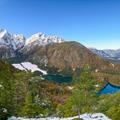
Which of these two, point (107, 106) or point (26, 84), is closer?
point (26, 84)

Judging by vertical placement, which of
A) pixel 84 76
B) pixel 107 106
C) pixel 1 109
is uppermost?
pixel 84 76

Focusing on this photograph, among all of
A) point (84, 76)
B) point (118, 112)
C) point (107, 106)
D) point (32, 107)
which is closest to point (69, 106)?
point (107, 106)

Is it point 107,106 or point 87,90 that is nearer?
point 87,90

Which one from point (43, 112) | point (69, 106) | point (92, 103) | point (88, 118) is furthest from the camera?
point (69, 106)

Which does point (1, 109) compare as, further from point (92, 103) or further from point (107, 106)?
point (107, 106)

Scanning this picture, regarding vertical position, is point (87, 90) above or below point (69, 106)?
above

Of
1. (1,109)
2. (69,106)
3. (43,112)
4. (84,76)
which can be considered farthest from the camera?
(69,106)

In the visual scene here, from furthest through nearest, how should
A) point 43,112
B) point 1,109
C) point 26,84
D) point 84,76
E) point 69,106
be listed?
point 69,106 → point 26,84 → point 43,112 → point 84,76 → point 1,109

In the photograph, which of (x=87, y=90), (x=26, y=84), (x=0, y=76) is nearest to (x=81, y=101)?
(x=87, y=90)

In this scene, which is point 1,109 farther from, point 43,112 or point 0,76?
point 43,112
